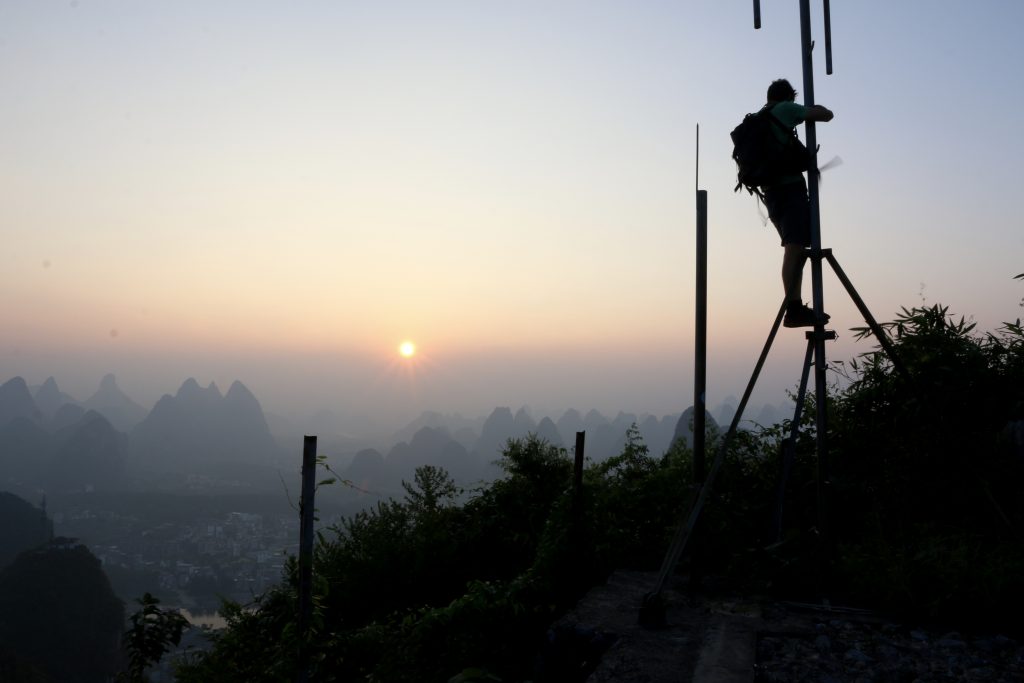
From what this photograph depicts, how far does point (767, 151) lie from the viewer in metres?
4.67

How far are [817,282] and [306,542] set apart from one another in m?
3.83

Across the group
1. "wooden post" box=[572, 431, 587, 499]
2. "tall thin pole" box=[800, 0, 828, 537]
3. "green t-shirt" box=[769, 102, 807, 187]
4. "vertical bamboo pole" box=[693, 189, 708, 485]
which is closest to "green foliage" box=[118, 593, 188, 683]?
"wooden post" box=[572, 431, 587, 499]

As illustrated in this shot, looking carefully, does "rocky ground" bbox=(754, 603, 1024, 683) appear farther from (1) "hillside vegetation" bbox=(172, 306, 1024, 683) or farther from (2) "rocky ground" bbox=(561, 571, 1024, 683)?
(1) "hillside vegetation" bbox=(172, 306, 1024, 683)

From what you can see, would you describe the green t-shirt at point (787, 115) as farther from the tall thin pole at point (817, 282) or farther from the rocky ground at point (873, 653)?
the rocky ground at point (873, 653)

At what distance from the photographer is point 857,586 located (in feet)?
14.9

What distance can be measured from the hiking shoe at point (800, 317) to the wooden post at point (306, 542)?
3451 millimetres

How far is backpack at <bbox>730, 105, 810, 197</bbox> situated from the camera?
4656mm

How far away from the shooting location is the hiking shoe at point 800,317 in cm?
471

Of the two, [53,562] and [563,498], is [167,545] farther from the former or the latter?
[563,498]

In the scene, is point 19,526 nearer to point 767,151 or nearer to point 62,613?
point 62,613

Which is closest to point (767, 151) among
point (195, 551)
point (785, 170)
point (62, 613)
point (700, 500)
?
point (785, 170)

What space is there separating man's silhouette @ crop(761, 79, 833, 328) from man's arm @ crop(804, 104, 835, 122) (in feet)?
0.35

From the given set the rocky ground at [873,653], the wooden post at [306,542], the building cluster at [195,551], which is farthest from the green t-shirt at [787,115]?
the building cluster at [195,551]

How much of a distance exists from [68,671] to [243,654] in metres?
66.6
